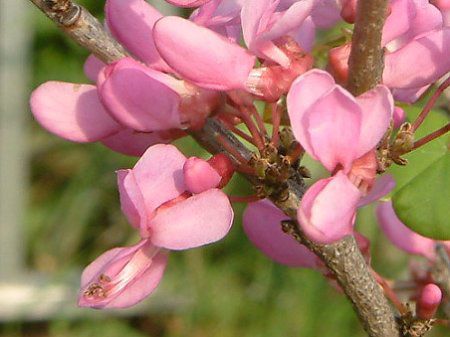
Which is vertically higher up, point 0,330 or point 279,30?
point 279,30

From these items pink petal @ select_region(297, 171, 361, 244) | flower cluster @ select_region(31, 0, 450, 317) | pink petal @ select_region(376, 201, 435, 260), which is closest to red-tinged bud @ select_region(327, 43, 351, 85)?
flower cluster @ select_region(31, 0, 450, 317)

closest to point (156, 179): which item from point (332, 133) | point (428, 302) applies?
point (332, 133)

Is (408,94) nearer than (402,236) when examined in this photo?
Yes

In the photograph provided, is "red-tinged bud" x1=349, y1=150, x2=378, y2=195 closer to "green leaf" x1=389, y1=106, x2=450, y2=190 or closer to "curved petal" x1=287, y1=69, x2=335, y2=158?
"curved petal" x1=287, y1=69, x2=335, y2=158

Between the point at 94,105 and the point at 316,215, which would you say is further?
the point at 94,105

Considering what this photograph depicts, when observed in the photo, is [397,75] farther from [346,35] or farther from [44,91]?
[44,91]

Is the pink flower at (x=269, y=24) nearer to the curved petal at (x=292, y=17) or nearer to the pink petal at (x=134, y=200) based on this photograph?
the curved petal at (x=292, y=17)

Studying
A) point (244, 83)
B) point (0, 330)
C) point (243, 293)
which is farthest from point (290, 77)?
point (0, 330)

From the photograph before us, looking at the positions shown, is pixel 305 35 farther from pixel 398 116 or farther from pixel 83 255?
pixel 83 255
